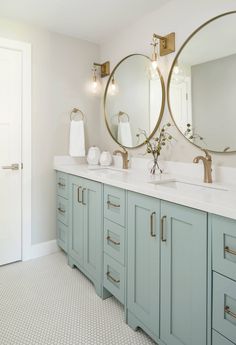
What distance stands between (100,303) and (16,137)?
167 cm

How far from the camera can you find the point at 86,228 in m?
2.19

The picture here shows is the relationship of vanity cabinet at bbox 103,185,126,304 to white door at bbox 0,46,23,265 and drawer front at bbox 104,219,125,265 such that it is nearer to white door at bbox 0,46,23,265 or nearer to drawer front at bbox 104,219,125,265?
drawer front at bbox 104,219,125,265

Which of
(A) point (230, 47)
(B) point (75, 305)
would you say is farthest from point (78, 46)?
(B) point (75, 305)

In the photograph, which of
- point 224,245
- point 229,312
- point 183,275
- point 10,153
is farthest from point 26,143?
point 229,312

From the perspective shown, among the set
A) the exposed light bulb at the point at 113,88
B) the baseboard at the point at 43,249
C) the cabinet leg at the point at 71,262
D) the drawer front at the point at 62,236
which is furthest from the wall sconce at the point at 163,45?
the baseboard at the point at 43,249

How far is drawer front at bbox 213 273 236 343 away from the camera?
1.09 meters

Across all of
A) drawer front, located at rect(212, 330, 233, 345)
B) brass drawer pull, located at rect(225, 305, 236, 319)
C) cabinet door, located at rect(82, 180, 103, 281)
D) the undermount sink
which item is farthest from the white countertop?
drawer front, located at rect(212, 330, 233, 345)

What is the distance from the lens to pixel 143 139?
94.7 inches

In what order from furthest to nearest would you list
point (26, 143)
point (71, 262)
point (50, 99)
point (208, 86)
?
1. point (50, 99)
2. point (26, 143)
3. point (71, 262)
4. point (208, 86)

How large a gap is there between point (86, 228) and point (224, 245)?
1.30 m

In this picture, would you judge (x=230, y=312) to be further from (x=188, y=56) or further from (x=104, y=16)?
(x=104, y=16)

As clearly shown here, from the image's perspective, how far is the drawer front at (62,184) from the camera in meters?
2.54

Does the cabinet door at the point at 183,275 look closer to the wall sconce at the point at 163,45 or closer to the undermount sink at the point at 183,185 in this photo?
the undermount sink at the point at 183,185

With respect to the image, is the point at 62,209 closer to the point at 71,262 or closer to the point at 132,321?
the point at 71,262
